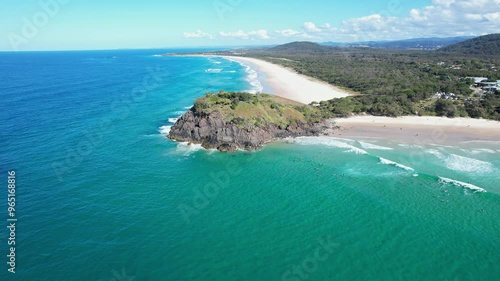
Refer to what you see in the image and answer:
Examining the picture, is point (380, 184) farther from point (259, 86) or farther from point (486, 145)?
point (259, 86)

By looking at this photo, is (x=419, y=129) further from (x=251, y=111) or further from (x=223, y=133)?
(x=223, y=133)

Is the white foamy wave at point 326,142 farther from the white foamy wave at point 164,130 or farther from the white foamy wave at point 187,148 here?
the white foamy wave at point 164,130

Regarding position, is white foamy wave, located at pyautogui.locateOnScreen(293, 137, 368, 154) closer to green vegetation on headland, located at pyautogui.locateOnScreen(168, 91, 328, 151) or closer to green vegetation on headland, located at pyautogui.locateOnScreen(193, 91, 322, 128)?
green vegetation on headland, located at pyautogui.locateOnScreen(168, 91, 328, 151)

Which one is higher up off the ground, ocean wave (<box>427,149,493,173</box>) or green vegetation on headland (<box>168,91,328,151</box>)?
green vegetation on headland (<box>168,91,328,151</box>)

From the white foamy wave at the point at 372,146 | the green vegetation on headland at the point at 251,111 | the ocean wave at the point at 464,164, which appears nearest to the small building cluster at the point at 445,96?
the green vegetation on headland at the point at 251,111

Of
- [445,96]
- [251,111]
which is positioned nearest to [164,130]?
[251,111]

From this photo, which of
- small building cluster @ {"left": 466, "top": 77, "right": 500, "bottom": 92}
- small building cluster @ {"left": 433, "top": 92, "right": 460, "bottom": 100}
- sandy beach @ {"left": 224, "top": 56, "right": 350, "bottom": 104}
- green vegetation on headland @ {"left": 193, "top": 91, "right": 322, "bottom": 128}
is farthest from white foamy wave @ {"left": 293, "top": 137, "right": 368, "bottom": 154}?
small building cluster @ {"left": 466, "top": 77, "right": 500, "bottom": 92}
